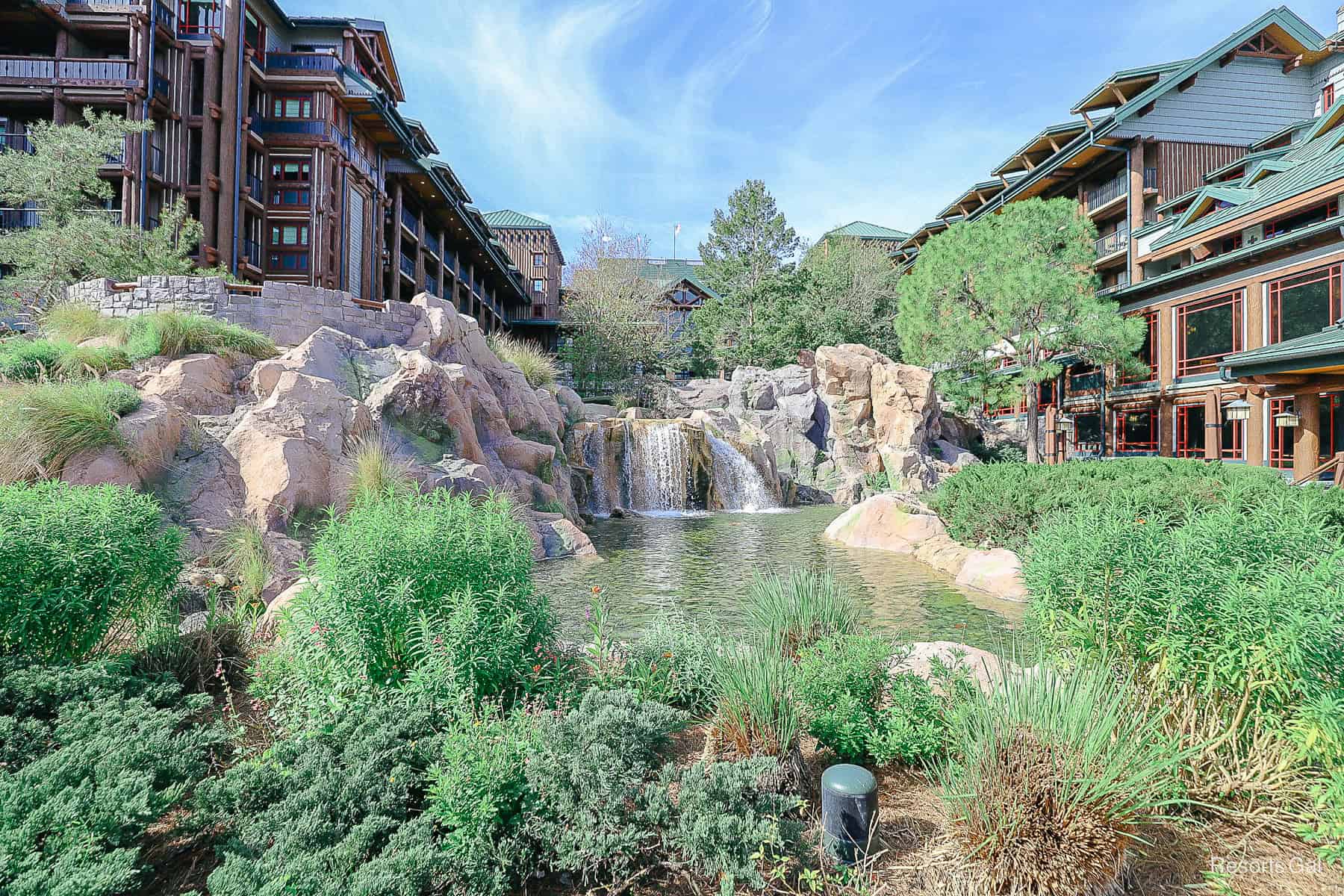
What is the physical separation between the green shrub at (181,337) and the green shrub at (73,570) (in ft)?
23.3

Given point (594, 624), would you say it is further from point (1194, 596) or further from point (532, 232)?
point (532, 232)

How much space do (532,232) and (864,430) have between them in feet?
104

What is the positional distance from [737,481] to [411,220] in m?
20.5

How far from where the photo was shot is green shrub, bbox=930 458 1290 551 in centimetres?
784

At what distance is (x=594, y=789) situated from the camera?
2.49m

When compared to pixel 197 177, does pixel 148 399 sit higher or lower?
lower

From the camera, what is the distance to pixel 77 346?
30.0ft

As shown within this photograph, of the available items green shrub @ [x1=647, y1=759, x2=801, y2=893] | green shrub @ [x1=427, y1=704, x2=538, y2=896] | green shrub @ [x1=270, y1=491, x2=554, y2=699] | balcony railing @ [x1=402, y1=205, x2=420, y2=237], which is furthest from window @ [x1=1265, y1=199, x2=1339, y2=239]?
balcony railing @ [x1=402, y1=205, x2=420, y2=237]

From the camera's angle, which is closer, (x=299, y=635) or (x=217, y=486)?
(x=299, y=635)

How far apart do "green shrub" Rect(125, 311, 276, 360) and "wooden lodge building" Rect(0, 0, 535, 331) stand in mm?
7849

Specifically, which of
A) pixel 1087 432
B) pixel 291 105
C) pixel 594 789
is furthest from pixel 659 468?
pixel 291 105

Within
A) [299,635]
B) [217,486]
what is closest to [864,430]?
[217,486]

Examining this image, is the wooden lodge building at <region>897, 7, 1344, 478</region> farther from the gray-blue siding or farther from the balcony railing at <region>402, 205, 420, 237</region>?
the balcony railing at <region>402, 205, 420, 237</region>

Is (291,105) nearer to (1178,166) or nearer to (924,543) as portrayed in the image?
(924,543)
